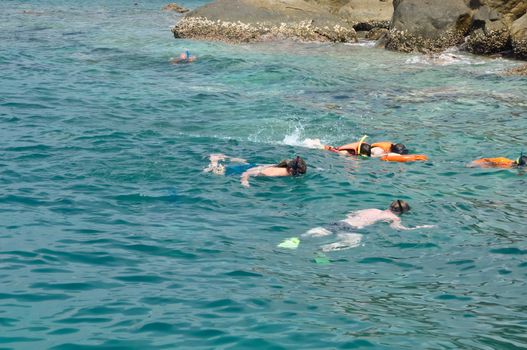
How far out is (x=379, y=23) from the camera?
31344mm

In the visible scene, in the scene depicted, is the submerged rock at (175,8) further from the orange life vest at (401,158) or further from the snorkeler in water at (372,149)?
the orange life vest at (401,158)

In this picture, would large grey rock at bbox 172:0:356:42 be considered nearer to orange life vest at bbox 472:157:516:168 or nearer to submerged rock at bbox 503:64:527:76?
submerged rock at bbox 503:64:527:76

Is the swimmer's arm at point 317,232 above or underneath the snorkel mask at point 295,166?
underneath

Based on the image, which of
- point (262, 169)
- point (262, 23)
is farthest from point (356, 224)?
point (262, 23)

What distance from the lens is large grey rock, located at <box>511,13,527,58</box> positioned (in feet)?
78.4

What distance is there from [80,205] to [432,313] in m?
5.70

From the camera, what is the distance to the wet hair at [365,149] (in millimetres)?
14750

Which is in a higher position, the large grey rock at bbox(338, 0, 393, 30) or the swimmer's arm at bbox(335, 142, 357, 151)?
the large grey rock at bbox(338, 0, 393, 30)

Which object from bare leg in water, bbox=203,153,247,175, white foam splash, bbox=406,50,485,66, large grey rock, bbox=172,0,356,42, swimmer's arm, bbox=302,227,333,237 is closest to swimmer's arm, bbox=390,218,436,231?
swimmer's arm, bbox=302,227,333,237

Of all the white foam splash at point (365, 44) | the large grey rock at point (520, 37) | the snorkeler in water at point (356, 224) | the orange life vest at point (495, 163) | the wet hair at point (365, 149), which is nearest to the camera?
the snorkeler in water at point (356, 224)

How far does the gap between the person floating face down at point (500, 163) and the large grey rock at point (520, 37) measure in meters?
11.0

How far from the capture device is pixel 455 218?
11391mm

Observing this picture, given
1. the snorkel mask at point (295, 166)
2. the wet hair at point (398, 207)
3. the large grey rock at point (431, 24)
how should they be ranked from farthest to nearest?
the large grey rock at point (431, 24) < the snorkel mask at point (295, 166) < the wet hair at point (398, 207)

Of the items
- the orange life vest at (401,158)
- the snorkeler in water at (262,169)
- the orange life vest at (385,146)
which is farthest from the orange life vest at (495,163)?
the snorkeler in water at (262,169)
